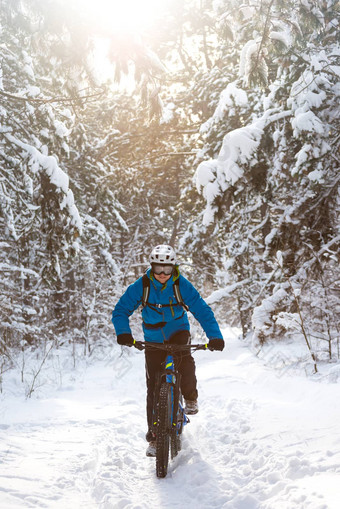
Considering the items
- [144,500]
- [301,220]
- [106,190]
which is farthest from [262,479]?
[106,190]

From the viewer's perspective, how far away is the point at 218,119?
11.5 m

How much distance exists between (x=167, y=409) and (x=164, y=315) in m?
1.08

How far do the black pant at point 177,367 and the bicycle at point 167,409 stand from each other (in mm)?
133

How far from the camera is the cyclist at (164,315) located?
16.8ft

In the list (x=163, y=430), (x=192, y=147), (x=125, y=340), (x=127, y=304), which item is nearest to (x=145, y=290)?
(x=127, y=304)

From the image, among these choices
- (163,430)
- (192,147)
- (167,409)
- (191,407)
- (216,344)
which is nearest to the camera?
(163,430)

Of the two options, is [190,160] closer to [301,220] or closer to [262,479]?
[301,220]

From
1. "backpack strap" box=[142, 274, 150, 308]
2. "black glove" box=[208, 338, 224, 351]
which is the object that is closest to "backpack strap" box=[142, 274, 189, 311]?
"backpack strap" box=[142, 274, 150, 308]

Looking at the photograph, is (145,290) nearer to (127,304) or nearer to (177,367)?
(127,304)

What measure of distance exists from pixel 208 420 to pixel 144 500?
297 cm

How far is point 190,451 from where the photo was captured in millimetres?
5121

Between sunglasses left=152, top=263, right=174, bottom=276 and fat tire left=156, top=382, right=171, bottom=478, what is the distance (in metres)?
1.27

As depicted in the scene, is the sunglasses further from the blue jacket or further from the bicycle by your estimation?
the bicycle

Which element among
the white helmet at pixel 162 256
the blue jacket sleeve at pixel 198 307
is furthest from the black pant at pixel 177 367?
the white helmet at pixel 162 256
